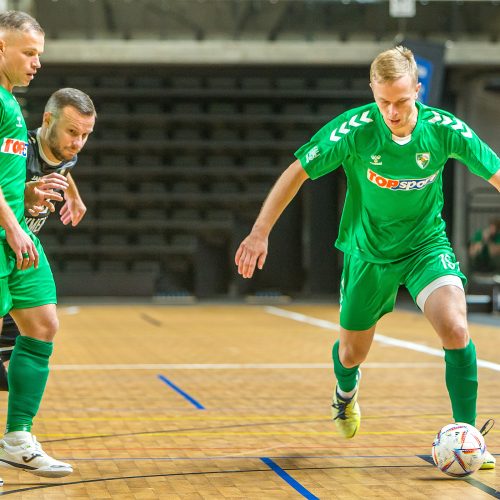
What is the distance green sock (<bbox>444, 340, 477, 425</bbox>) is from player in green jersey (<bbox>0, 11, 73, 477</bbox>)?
4.77 feet

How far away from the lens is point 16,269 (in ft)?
11.7

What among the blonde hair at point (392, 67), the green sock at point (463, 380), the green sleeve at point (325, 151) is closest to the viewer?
the blonde hair at point (392, 67)

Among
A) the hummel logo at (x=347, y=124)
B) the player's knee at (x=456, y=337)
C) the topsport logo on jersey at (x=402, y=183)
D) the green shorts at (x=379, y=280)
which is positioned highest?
the hummel logo at (x=347, y=124)

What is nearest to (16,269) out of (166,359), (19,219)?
(19,219)

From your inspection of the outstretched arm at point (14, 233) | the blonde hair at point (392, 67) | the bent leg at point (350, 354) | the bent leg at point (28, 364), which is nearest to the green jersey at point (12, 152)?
the outstretched arm at point (14, 233)

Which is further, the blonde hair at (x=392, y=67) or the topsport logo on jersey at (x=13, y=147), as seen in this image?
the blonde hair at (x=392, y=67)

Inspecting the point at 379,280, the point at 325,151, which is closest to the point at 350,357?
the point at 379,280

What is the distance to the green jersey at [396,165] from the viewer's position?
397 cm

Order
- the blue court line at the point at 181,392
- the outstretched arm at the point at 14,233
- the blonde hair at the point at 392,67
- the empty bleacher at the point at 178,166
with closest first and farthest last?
the outstretched arm at the point at 14,233 → the blonde hair at the point at 392,67 → the blue court line at the point at 181,392 → the empty bleacher at the point at 178,166

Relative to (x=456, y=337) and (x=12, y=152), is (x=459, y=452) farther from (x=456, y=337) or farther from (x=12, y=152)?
(x=12, y=152)

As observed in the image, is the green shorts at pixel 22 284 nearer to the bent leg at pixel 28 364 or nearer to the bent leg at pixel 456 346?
the bent leg at pixel 28 364

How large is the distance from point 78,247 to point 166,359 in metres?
10.6

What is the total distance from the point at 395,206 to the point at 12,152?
1.52m

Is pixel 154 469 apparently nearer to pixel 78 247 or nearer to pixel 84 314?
pixel 84 314
